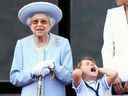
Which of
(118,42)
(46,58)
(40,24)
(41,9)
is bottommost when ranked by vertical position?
(46,58)

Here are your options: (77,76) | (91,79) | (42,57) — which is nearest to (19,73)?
(42,57)

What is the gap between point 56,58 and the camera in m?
5.91

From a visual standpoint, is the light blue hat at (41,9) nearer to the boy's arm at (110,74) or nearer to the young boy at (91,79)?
the young boy at (91,79)

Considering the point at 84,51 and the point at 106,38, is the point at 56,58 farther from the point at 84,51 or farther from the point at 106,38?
the point at 84,51

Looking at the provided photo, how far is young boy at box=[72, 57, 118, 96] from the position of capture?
576cm

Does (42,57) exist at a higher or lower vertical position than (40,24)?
lower

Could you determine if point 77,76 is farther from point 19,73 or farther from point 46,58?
point 19,73

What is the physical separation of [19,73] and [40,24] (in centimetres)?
43

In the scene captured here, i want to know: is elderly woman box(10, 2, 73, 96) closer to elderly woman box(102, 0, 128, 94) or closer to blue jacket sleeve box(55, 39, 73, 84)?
blue jacket sleeve box(55, 39, 73, 84)

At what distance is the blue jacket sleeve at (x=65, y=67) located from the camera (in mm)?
5820

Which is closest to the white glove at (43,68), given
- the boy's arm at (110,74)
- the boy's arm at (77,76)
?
the boy's arm at (77,76)

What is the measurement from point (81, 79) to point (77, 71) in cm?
8

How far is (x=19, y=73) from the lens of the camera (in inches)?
233

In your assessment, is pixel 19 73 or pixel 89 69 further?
pixel 19 73
